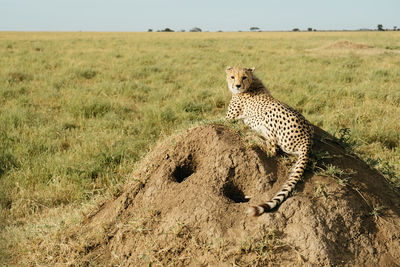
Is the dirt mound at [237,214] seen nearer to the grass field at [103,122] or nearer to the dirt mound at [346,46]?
the grass field at [103,122]

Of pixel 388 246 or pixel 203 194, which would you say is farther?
pixel 203 194

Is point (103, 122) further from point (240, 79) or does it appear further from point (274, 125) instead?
point (274, 125)

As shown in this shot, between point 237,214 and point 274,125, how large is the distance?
3.22ft

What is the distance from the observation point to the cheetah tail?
103 inches

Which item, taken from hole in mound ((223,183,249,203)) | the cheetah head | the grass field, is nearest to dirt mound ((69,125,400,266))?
hole in mound ((223,183,249,203))

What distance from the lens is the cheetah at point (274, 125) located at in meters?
2.80

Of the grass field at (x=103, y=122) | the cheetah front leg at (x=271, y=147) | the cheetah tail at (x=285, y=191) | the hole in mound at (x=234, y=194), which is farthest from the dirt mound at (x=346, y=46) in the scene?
the hole in mound at (x=234, y=194)

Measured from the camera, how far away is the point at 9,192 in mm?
4336

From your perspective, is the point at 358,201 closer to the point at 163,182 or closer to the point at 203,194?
the point at 203,194

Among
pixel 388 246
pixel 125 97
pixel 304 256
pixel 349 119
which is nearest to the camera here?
pixel 304 256

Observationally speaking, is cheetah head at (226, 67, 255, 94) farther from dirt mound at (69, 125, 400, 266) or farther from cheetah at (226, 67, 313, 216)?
dirt mound at (69, 125, 400, 266)

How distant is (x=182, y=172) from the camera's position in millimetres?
3361

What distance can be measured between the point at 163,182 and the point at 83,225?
34.0 inches

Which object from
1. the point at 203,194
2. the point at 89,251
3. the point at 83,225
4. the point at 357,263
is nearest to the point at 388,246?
the point at 357,263
